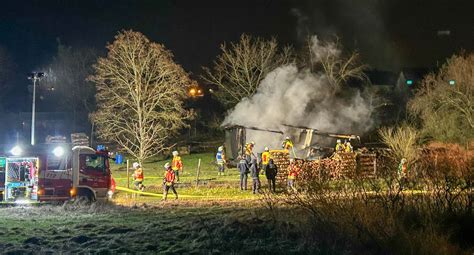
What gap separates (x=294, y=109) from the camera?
3456cm

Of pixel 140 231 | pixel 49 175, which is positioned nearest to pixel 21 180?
pixel 49 175

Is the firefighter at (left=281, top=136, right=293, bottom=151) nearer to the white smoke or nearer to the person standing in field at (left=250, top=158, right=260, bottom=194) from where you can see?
the white smoke

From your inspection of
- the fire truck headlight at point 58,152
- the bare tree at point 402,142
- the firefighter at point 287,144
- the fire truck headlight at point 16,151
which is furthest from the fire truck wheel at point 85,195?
the bare tree at point 402,142

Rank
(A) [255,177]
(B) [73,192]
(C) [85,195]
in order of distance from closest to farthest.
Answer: (B) [73,192] < (C) [85,195] < (A) [255,177]

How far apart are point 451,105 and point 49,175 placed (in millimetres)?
27006

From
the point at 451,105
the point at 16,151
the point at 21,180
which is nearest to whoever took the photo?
the point at 21,180

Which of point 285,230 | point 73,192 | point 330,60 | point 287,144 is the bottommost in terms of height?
point 285,230

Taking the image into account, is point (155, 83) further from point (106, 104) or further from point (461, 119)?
point (461, 119)

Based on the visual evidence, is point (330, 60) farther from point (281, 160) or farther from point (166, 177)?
point (166, 177)

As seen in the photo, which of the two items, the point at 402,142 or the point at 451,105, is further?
the point at 451,105

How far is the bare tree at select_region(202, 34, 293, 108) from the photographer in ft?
142

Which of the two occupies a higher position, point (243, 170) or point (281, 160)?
point (281, 160)

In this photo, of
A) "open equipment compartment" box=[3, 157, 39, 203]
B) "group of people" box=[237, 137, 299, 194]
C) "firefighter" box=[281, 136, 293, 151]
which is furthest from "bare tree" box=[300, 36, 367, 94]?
"open equipment compartment" box=[3, 157, 39, 203]

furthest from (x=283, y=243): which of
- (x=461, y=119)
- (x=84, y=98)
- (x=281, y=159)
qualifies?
(x=84, y=98)
